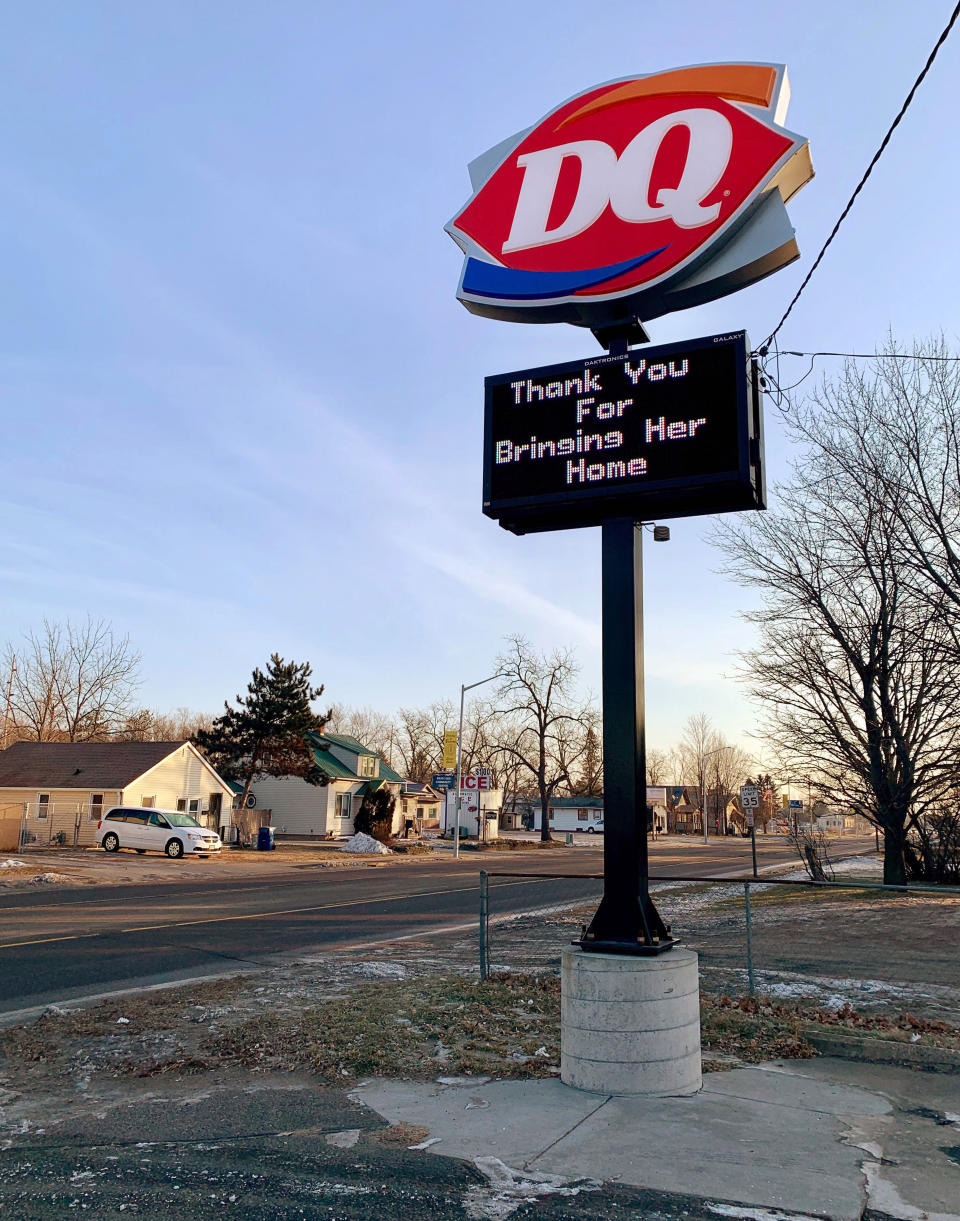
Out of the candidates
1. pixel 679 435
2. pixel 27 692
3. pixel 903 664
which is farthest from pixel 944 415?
pixel 27 692

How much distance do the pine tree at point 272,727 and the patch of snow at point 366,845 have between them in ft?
14.3

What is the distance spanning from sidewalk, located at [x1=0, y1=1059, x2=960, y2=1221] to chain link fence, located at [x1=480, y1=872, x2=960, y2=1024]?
2.25 meters

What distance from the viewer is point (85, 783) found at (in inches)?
1598

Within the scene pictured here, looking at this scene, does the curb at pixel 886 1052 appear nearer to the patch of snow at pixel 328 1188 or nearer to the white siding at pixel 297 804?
the patch of snow at pixel 328 1188

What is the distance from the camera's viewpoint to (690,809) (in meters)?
139

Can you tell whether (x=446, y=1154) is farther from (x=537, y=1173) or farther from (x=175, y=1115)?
(x=175, y=1115)

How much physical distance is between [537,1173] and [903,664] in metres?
18.9

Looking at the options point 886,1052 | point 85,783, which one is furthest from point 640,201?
point 85,783

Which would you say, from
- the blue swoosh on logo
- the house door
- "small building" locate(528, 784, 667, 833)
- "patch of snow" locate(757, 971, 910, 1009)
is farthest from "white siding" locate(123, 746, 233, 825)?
"small building" locate(528, 784, 667, 833)

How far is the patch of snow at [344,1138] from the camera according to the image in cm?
482

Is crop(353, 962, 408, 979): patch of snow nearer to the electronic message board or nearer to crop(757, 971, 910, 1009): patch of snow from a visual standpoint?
crop(757, 971, 910, 1009): patch of snow

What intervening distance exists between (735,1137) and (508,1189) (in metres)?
1.44

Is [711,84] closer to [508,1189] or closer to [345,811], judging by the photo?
[508,1189]

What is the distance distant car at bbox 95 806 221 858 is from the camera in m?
34.5
